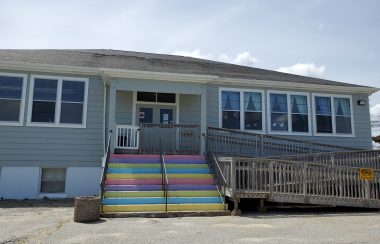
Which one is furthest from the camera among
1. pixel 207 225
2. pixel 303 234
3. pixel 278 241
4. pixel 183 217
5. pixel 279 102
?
pixel 279 102

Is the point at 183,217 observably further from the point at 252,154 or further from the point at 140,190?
the point at 252,154

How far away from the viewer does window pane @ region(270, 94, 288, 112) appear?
14.6 m

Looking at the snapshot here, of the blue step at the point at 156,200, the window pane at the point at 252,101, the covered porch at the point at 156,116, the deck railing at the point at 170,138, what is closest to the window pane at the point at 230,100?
the window pane at the point at 252,101

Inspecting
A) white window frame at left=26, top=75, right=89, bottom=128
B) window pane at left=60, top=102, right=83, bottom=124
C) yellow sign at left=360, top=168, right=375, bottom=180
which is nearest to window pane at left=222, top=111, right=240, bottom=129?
yellow sign at left=360, top=168, right=375, bottom=180

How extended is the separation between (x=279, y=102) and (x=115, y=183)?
8464 millimetres

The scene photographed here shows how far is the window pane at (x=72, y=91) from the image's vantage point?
41.1 ft

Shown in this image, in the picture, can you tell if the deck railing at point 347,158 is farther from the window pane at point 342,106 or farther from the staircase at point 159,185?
the window pane at point 342,106

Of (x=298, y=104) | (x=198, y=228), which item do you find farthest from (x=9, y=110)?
(x=298, y=104)

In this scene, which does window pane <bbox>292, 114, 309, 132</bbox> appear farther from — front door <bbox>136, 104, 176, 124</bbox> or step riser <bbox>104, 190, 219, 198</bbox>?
step riser <bbox>104, 190, 219, 198</bbox>

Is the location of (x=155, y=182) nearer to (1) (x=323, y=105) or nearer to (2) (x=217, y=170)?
(2) (x=217, y=170)

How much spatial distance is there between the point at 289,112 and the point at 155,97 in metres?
6.02

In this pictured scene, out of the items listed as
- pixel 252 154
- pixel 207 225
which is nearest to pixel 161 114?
pixel 252 154

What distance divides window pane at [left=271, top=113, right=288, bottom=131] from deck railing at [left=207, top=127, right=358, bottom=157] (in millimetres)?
798

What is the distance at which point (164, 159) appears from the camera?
36.1 feet
